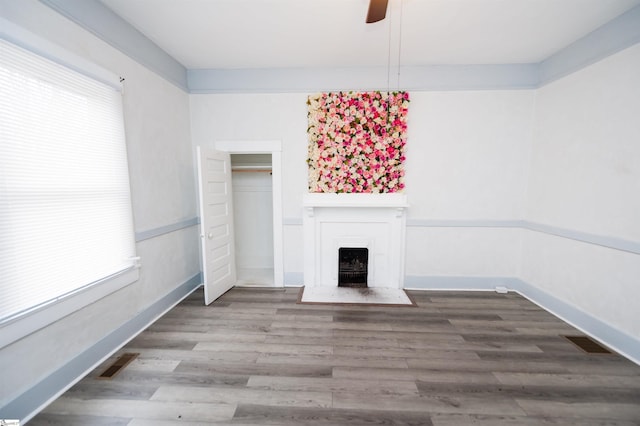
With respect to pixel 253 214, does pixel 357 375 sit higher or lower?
lower

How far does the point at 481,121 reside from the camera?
3289 mm

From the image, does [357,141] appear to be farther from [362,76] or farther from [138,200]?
[138,200]

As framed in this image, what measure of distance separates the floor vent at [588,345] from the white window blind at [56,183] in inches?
162

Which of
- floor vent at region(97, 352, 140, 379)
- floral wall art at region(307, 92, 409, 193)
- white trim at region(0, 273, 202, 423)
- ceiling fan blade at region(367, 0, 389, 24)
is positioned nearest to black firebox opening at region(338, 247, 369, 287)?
floral wall art at region(307, 92, 409, 193)

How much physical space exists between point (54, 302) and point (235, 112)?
2.62 meters

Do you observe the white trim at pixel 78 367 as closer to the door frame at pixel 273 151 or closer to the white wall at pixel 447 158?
the door frame at pixel 273 151

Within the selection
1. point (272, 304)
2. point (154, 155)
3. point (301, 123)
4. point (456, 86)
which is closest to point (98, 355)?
point (272, 304)

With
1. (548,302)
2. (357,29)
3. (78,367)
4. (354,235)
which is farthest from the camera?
(354,235)

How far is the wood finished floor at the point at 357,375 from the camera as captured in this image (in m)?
1.62

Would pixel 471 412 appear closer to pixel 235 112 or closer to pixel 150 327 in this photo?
pixel 150 327

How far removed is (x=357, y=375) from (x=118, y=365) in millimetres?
1873

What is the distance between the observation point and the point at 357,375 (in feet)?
6.39

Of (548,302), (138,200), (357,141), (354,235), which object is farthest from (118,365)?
(548,302)

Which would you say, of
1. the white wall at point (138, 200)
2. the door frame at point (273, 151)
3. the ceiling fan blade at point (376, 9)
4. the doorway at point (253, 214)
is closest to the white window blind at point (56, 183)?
the white wall at point (138, 200)
